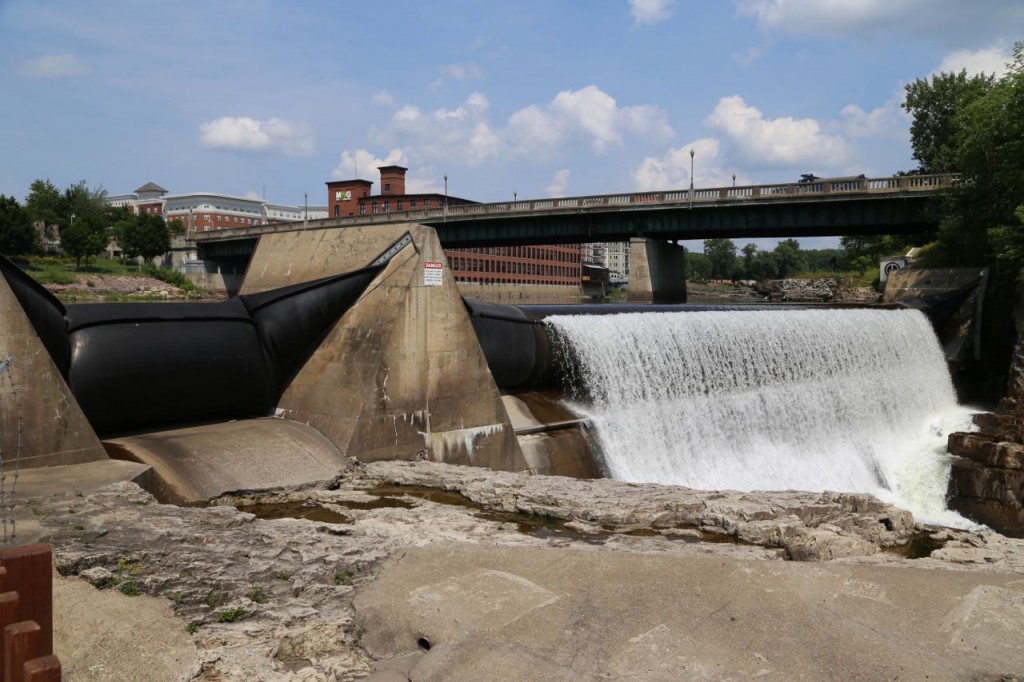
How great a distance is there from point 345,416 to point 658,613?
8727mm

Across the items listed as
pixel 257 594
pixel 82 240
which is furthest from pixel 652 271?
pixel 257 594

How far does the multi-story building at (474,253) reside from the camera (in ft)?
290

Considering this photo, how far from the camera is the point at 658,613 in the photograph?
7484 millimetres

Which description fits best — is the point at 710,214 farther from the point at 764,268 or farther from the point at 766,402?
the point at 764,268

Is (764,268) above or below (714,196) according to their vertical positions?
below

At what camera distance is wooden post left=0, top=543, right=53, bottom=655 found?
491 cm

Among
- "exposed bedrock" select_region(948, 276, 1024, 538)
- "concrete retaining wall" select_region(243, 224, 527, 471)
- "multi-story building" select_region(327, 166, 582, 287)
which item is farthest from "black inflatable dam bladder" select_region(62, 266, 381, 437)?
"multi-story building" select_region(327, 166, 582, 287)

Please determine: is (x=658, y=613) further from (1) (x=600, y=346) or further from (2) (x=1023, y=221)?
(2) (x=1023, y=221)

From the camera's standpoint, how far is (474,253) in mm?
88438

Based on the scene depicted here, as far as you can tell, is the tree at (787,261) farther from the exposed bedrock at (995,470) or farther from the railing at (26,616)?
the railing at (26,616)

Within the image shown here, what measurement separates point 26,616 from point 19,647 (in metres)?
0.84

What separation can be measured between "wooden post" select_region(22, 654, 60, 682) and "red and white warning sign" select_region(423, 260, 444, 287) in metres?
12.3

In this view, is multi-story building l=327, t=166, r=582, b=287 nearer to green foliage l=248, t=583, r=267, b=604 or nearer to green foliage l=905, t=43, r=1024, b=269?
green foliage l=905, t=43, r=1024, b=269


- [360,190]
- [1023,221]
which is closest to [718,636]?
[1023,221]
